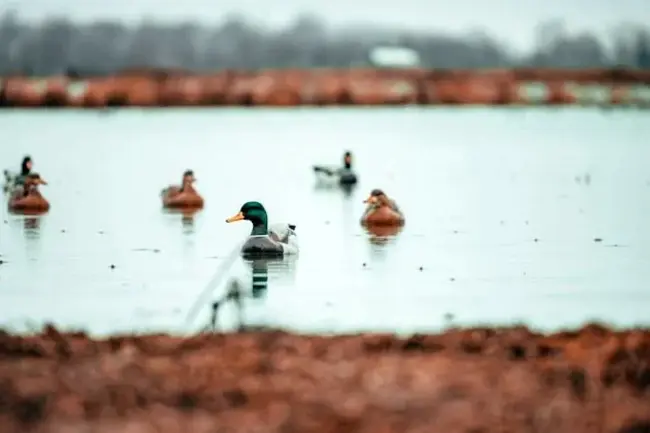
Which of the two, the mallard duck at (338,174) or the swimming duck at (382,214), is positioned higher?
the mallard duck at (338,174)

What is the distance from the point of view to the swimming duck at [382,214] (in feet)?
62.9

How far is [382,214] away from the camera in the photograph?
63.0ft

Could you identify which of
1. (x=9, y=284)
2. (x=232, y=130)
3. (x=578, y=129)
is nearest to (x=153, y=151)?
(x=232, y=130)

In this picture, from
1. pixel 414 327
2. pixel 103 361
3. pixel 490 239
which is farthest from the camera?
pixel 490 239

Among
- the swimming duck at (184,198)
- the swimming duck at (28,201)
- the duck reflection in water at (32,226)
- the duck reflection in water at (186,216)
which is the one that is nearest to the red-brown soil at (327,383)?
the duck reflection in water at (32,226)

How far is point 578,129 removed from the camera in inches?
1944

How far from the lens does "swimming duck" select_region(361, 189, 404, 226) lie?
1917 centimetres

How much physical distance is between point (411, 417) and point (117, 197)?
1782 centimetres

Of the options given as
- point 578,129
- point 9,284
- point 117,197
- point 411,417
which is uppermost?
point 578,129

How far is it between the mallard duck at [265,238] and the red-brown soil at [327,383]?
674 cm

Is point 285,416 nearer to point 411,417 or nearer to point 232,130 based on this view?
point 411,417

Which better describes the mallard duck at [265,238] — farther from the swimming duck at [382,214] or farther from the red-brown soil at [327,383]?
the red-brown soil at [327,383]

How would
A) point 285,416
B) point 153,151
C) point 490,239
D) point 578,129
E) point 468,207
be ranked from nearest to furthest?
point 285,416
point 490,239
point 468,207
point 153,151
point 578,129

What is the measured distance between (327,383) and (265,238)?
8.69 metres
